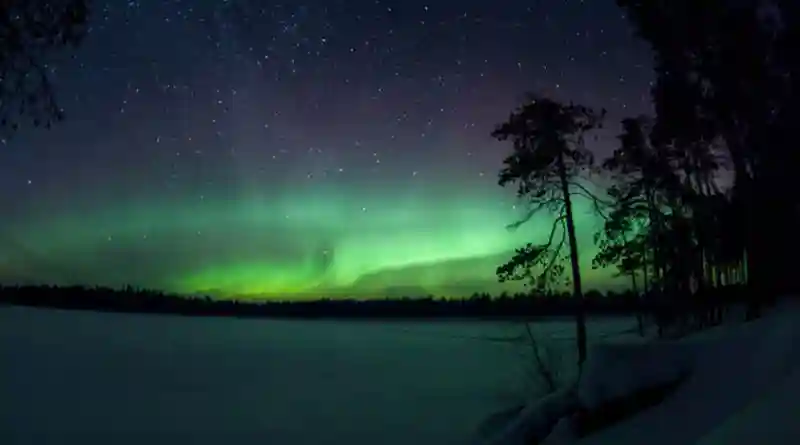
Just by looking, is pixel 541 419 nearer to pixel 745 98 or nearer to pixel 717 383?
pixel 717 383

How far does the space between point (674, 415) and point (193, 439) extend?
13.5 metres

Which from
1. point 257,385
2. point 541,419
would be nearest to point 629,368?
point 541,419

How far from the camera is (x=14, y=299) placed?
8538 centimetres

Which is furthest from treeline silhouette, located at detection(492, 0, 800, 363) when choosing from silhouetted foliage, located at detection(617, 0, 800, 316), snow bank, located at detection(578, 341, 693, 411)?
snow bank, located at detection(578, 341, 693, 411)

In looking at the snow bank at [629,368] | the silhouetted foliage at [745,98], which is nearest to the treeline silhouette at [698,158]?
the silhouetted foliage at [745,98]

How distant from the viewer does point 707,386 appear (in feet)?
25.8

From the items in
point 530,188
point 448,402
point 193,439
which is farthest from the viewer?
point 448,402

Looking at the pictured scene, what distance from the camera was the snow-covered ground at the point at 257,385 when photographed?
19328 millimetres

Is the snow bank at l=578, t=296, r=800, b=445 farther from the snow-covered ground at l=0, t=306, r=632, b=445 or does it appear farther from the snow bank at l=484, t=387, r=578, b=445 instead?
the snow-covered ground at l=0, t=306, r=632, b=445

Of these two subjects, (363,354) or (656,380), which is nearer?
(656,380)

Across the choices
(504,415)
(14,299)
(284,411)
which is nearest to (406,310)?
(14,299)

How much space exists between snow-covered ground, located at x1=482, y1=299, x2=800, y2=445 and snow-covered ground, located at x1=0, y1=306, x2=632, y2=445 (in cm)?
758

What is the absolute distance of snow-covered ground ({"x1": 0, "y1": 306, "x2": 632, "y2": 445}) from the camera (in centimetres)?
1933

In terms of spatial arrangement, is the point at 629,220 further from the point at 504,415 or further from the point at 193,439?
the point at 193,439
